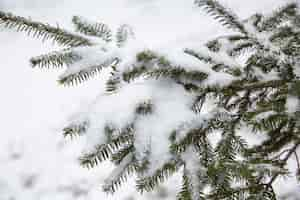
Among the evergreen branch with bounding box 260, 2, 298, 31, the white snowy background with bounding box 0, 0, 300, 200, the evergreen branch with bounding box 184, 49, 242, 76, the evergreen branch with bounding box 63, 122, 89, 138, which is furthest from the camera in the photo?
the white snowy background with bounding box 0, 0, 300, 200

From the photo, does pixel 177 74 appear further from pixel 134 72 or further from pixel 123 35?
pixel 123 35

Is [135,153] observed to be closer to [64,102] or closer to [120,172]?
[120,172]

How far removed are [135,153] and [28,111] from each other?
111 inches

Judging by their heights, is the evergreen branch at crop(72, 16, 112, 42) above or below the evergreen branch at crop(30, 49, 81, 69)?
above

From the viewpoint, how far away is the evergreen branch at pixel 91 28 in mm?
890

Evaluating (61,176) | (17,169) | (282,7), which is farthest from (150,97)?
(17,169)

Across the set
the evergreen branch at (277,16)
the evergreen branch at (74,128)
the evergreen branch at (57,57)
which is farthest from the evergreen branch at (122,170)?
the evergreen branch at (277,16)

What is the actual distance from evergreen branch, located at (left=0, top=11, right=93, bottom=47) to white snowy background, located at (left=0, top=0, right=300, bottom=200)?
176cm

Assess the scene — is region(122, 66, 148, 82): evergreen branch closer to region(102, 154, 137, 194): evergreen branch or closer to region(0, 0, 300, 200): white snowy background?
region(102, 154, 137, 194): evergreen branch

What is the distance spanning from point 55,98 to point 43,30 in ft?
8.87

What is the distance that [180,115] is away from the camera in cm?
73

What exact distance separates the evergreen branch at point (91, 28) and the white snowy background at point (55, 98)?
66.6 inches

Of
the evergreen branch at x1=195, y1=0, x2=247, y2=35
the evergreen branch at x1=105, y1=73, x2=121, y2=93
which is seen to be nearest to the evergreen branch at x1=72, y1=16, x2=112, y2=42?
the evergreen branch at x1=105, y1=73, x2=121, y2=93

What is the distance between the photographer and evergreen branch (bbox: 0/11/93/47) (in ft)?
2.46
